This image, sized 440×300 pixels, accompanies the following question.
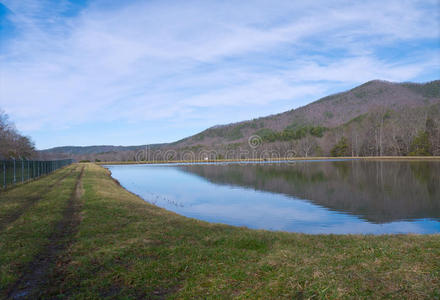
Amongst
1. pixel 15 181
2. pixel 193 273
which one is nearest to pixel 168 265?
pixel 193 273

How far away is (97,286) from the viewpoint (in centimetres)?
421

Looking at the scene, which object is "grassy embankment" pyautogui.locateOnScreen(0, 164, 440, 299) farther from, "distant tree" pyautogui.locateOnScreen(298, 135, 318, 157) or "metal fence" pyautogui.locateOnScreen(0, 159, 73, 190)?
"distant tree" pyautogui.locateOnScreen(298, 135, 318, 157)

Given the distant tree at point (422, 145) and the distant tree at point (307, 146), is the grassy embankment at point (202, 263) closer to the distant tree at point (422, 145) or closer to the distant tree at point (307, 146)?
the distant tree at point (422, 145)

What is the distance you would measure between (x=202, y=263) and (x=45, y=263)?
272 centimetres

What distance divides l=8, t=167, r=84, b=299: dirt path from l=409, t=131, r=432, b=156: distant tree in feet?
250

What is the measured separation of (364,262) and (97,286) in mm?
4018

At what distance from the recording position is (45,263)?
5203mm

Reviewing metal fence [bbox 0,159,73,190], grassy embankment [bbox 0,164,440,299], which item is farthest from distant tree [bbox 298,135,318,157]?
grassy embankment [bbox 0,164,440,299]

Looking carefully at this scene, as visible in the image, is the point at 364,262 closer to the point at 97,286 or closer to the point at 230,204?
the point at 97,286

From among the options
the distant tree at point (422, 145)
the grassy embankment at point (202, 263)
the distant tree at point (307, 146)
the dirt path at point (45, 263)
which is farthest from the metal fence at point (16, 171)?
the distant tree at point (307, 146)

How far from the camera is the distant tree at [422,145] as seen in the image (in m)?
67.0

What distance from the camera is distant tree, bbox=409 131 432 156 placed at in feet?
220

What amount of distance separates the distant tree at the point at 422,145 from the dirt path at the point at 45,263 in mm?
76338

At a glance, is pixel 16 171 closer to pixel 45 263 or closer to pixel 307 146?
pixel 45 263
